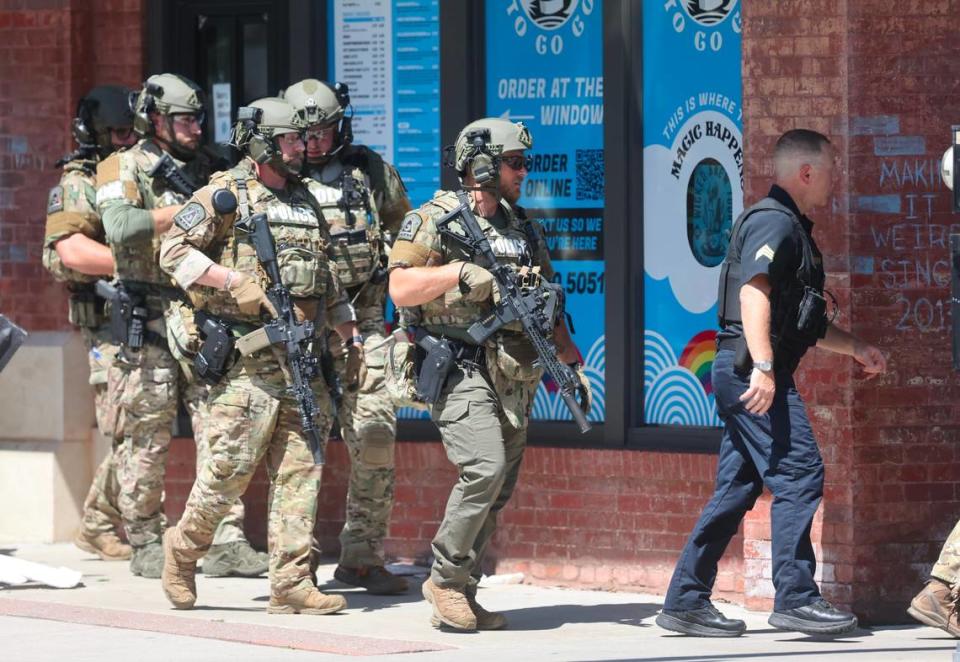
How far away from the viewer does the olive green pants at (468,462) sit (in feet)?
26.1

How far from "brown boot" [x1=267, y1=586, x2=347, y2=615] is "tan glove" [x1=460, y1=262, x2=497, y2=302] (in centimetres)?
150

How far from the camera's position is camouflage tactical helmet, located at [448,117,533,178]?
8055mm

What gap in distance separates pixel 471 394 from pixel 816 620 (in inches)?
61.9

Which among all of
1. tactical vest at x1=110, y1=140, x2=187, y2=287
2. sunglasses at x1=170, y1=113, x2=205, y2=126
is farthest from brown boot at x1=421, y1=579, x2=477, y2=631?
sunglasses at x1=170, y1=113, x2=205, y2=126

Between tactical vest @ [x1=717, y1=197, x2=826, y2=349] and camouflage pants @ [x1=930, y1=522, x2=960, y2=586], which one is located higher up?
tactical vest @ [x1=717, y1=197, x2=826, y2=349]

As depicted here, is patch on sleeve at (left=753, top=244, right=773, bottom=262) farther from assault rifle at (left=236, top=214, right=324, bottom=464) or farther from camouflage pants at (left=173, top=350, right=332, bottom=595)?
camouflage pants at (left=173, top=350, right=332, bottom=595)

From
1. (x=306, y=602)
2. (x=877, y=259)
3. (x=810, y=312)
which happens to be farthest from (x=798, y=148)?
(x=306, y=602)

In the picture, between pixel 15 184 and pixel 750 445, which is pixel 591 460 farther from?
pixel 15 184

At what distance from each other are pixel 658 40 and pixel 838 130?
1.36 m

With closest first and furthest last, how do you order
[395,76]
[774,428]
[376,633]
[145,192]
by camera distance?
[774,428]
[376,633]
[145,192]
[395,76]

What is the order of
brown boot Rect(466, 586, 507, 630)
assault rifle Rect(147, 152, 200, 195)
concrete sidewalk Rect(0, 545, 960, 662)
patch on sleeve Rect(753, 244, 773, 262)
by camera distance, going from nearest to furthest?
1. concrete sidewalk Rect(0, 545, 960, 662)
2. patch on sleeve Rect(753, 244, 773, 262)
3. brown boot Rect(466, 586, 507, 630)
4. assault rifle Rect(147, 152, 200, 195)

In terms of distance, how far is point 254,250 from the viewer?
8430mm

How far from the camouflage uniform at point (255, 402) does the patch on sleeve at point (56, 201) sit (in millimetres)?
1622

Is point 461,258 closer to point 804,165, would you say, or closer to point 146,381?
point 804,165
